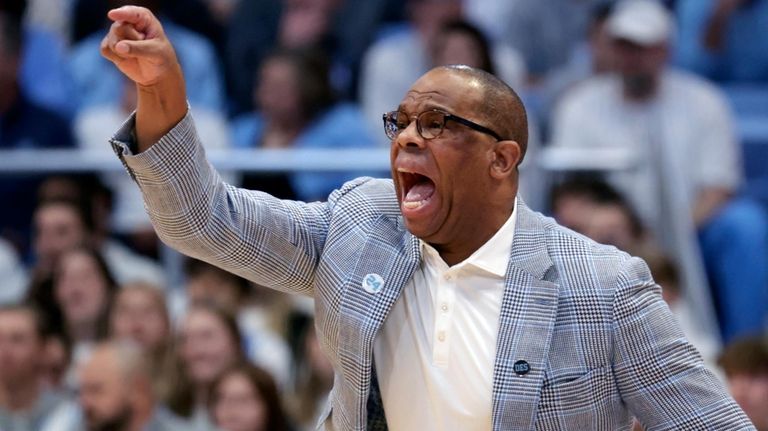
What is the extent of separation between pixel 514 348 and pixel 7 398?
11.0 feet

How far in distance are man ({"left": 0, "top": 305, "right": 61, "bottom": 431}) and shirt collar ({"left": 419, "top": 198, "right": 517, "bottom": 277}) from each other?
3078 millimetres

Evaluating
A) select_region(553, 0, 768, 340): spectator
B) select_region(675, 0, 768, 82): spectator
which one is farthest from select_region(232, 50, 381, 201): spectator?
select_region(675, 0, 768, 82): spectator

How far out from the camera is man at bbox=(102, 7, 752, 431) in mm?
2777

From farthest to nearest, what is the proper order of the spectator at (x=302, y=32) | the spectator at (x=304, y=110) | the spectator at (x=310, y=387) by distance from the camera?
1. the spectator at (x=302, y=32)
2. the spectator at (x=304, y=110)
3. the spectator at (x=310, y=387)

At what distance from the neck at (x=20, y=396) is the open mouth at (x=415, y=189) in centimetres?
319

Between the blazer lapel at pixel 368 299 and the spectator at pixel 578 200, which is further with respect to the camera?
the spectator at pixel 578 200

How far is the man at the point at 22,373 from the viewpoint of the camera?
559cm

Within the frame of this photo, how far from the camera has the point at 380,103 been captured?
6.82 meters

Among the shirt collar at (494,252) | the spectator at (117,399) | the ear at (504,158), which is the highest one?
the ear at (504,158)

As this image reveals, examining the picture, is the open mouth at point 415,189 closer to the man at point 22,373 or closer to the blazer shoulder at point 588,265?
the blazer shoulder at point 588,265

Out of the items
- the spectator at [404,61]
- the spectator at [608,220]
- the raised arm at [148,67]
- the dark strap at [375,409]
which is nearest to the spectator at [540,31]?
the spectator at [404,61]

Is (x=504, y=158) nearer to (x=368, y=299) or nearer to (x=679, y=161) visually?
(x=368, y=299)

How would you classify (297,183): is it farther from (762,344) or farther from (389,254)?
(389,254)

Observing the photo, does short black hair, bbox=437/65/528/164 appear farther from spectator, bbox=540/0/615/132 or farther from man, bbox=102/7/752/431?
spectator, bbox=540/0/615/132
